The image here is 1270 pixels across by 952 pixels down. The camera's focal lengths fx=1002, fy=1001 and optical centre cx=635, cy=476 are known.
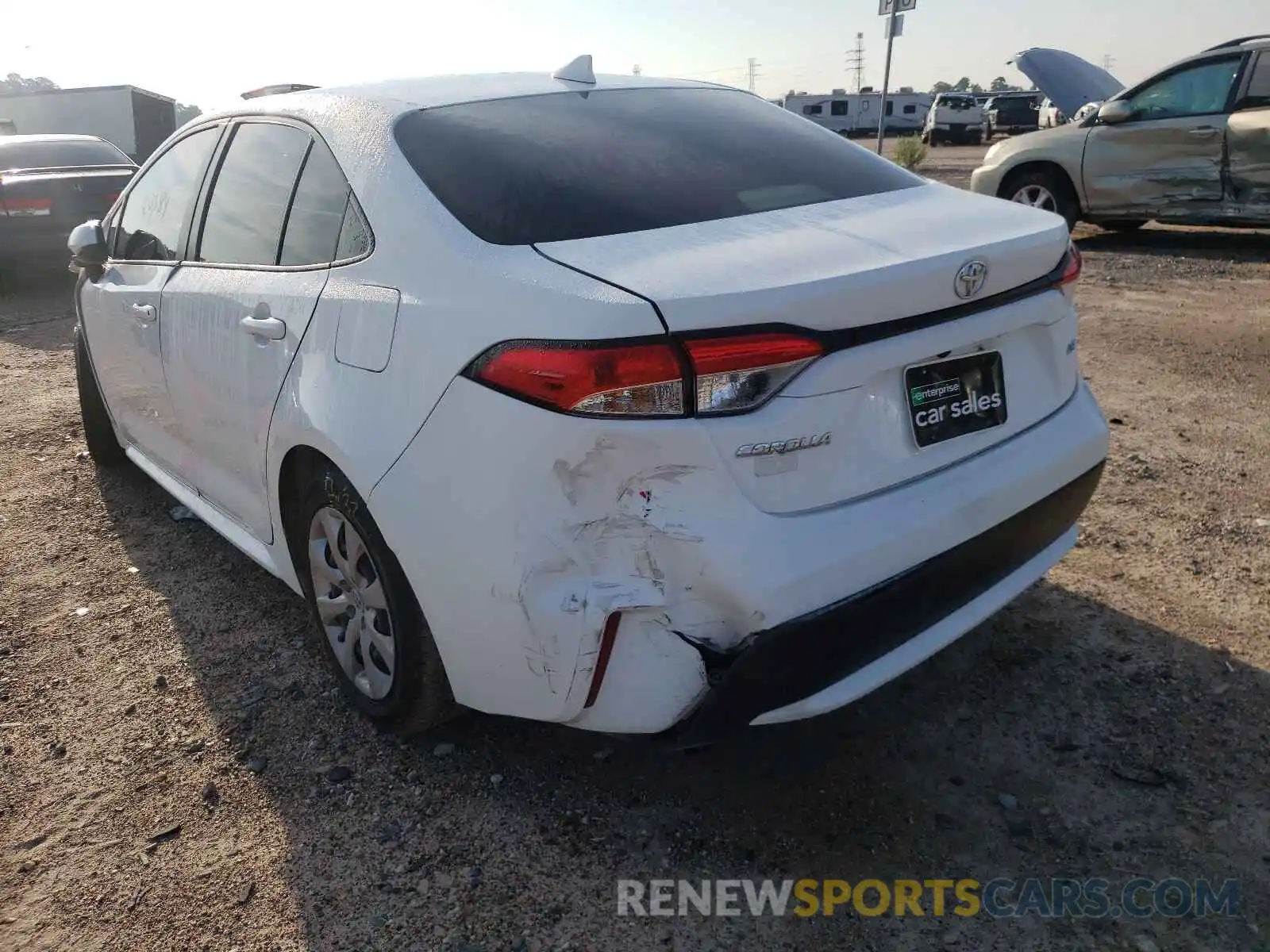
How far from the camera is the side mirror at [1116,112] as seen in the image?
919cm

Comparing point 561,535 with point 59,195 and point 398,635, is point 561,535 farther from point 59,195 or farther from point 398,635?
point 59,195

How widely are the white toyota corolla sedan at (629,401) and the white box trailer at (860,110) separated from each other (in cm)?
4762

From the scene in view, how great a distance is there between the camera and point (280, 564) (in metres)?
2.94

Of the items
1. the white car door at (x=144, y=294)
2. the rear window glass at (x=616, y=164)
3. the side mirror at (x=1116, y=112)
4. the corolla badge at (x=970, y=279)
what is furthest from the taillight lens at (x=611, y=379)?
the side mirror at (x=1116, y=112)

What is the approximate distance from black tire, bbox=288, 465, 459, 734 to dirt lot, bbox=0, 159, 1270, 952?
167 mm

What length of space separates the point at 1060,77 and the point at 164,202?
2046 cm

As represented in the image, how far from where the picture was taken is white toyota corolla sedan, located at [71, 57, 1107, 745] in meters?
1.85

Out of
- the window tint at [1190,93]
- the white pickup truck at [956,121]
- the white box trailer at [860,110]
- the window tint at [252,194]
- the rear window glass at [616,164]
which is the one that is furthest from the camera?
the white box trailer at [860,110]

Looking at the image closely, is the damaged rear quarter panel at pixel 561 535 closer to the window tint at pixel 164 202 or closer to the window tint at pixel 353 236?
the window tint at pixel 353 236

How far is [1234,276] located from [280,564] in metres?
8.19

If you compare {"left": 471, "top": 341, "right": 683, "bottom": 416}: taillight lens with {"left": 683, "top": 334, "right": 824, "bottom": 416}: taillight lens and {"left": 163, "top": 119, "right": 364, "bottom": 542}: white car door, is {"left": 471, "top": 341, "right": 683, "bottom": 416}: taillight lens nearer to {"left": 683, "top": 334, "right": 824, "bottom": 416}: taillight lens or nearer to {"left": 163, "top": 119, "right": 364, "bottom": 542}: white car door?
{"left": 683, "top": 334, "right": 824, "bottom": 416}: taillight lens

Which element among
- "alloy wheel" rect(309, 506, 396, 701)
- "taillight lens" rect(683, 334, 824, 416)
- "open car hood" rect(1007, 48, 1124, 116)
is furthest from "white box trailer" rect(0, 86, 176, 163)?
"taillight lens" rect(683, 334, 824, 416)

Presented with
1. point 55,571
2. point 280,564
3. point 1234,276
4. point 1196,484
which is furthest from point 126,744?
point 1234,276

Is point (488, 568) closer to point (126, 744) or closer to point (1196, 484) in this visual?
point (126, 744)
